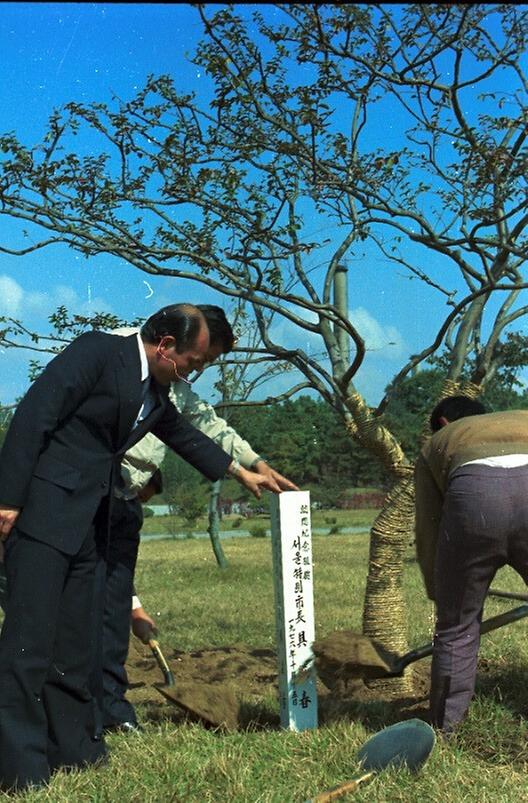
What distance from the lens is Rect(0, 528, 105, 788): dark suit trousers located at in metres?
3.21

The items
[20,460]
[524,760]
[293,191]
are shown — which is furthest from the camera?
[293,191]

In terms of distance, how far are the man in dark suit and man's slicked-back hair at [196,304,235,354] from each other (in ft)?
1.03

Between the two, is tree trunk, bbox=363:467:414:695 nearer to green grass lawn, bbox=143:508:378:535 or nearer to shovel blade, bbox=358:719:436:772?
shovel blade, bbox=358:719:436:772

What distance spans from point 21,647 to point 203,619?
5132 mm

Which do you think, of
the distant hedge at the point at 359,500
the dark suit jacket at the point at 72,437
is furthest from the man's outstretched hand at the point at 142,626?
the distant hedge at the point at 359,500

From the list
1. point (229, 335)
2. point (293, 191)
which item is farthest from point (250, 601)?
point (229, 335)

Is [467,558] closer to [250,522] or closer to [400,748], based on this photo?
[400,748]

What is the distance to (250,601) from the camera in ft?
31.1

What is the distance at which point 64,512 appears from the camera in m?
3.33

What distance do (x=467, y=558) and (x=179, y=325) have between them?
143 cm

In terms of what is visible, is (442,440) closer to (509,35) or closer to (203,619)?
(509,35)

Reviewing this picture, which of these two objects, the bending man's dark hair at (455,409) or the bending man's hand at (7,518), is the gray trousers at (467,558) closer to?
the bending man's dark hair at (455,409)

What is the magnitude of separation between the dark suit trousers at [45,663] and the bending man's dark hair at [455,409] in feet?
5.24

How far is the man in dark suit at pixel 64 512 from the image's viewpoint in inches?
126
